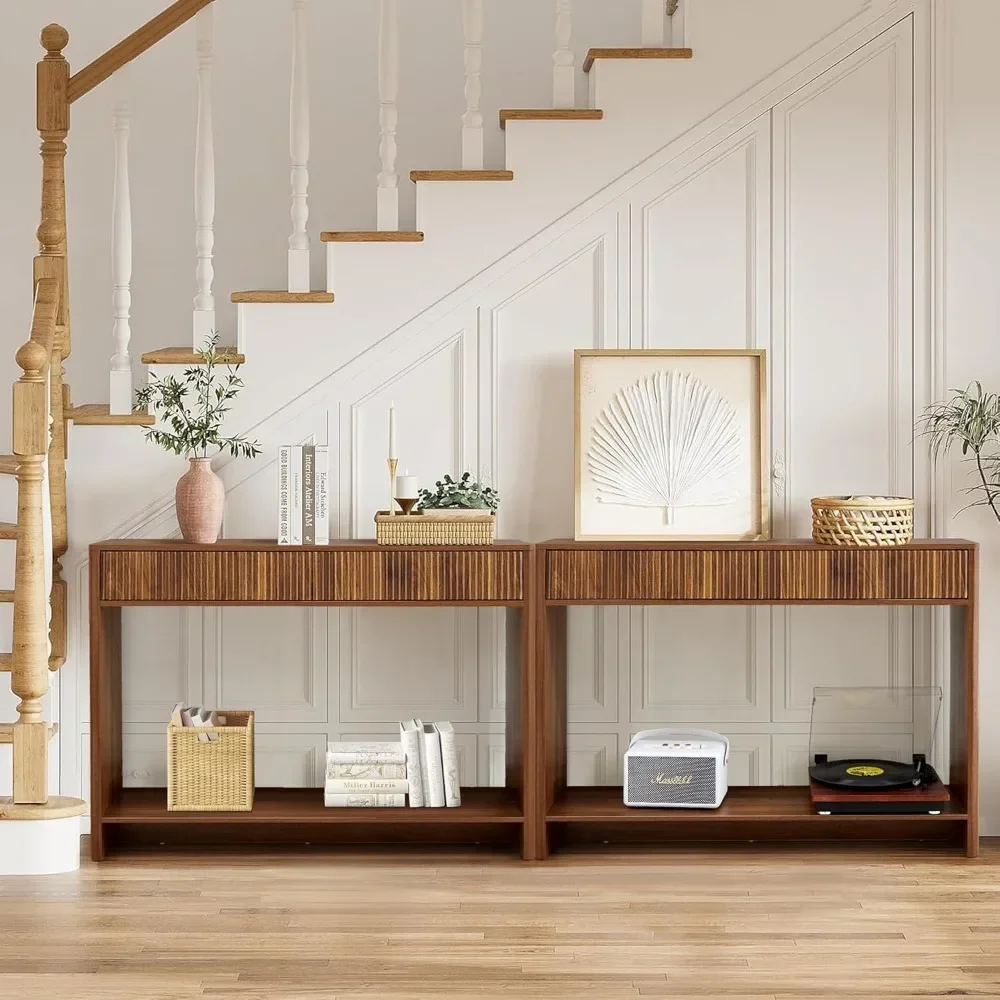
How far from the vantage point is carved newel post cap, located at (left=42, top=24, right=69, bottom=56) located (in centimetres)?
364

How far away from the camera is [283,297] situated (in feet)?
12.4

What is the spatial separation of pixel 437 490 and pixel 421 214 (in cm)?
81

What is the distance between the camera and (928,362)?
150 inches

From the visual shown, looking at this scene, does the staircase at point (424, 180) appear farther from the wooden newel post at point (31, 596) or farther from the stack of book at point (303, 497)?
the stack of book at point (303, 497)

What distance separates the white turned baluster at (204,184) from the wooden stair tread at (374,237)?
1.10 ft

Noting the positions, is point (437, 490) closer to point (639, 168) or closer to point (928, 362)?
point (639, 168)

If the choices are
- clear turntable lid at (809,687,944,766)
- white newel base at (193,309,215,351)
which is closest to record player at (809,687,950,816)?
clear turntable lid at (809,687,944,766)

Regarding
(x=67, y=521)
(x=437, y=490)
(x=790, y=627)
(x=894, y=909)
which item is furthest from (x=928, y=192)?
Result: (x=67, y=521)

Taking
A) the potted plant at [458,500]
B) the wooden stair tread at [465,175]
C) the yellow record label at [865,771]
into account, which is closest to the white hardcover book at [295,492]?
→ the potted plant at [458,500]

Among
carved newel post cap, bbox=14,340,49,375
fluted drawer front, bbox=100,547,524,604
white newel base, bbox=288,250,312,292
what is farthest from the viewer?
white newel base, bbox=288,250,312,292

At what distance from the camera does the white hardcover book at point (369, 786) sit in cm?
359

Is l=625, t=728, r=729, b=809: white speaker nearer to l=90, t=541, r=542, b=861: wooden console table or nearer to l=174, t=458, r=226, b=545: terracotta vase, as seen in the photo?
l=90, t=541, r=542, b=861: wooden console table

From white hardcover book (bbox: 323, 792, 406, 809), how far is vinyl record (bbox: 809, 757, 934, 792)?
118 cm

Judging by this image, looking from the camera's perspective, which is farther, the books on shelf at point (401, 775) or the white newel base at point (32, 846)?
the books on shelf at point (401, 775)
